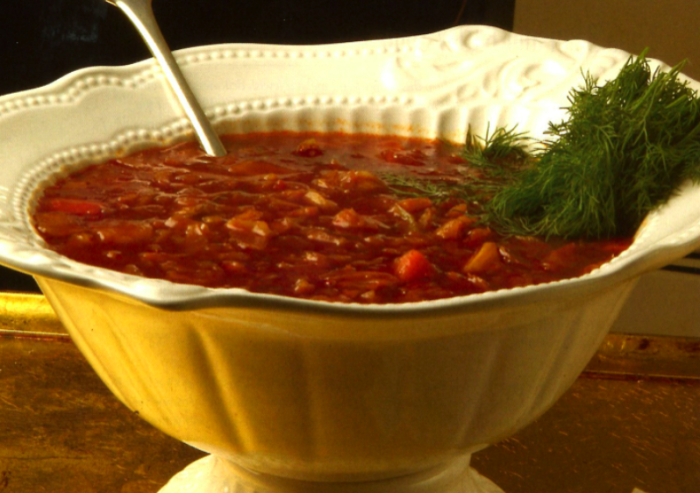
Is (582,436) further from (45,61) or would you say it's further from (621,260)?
(45,61)

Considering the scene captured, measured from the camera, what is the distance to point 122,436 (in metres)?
1.46

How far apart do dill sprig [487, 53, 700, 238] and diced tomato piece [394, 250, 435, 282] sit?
180 mm

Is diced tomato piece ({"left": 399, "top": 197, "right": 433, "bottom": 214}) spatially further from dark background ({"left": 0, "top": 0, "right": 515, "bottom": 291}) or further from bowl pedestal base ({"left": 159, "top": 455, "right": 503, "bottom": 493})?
dark background ({"left": 0, "top": 0, "right": 515, "bottom": 291})

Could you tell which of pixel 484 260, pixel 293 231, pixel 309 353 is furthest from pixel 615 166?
pixel 309 353

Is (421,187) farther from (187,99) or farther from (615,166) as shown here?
(187,99)

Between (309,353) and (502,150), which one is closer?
(309,353)

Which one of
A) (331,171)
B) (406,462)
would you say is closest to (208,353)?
(406,462)

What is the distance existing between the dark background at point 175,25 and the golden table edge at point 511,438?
2.89 feet

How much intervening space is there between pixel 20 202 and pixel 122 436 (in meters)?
0.53

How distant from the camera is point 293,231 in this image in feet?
3.51

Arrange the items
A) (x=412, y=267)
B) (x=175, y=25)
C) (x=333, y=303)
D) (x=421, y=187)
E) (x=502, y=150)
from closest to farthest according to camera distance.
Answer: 1. (x=333, y=303)
2. (x=412, y=267)
3. (x=421, y=187)
4. (x=502, y=150)
5. (x=175, y=25)

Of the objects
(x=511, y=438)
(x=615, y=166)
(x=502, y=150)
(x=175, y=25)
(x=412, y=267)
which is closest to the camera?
(x=412, y=267)

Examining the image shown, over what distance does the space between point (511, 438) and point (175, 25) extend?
58.2 inches

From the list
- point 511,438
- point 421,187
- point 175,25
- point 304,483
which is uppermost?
point 421,187
